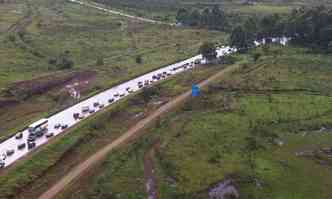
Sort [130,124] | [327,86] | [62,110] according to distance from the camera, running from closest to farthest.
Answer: [130,124], [62,110], [327,86]

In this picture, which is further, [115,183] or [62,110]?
[62,110]

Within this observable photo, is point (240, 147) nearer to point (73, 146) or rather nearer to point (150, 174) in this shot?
point (150, 174)

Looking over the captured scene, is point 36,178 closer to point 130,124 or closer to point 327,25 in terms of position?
A: point 130,124

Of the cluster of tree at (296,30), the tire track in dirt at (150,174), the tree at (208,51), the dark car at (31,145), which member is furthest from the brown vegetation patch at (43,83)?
the cluster of tree at (296,30)

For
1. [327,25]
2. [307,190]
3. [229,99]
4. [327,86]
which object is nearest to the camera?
[307,190]

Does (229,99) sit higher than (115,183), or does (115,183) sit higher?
(229,99)

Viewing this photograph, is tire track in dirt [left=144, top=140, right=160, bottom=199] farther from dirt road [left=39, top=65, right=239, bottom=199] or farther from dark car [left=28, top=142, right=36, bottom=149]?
dark car [left=28, top=142, right=36, bottom=149]

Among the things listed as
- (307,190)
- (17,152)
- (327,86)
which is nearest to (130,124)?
(17,152)

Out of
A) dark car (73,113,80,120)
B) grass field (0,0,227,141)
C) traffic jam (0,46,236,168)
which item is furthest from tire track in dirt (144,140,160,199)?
grass field (0,0,227,141)
